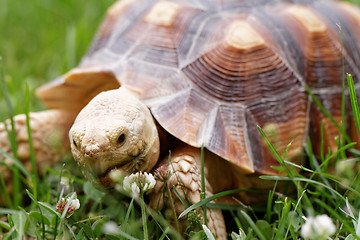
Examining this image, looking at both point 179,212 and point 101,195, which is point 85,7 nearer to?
point 101,195

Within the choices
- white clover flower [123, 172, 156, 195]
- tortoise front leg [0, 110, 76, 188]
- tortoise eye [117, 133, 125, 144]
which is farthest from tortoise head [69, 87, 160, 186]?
tortoise front leg [0, 110, 76, 188]

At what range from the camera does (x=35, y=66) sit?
356 cm

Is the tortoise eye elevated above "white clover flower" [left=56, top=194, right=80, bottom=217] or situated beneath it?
elevated above

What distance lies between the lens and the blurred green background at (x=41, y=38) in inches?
128

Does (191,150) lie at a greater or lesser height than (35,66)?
greater

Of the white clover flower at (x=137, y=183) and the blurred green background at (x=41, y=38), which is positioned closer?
the white clover flower at (x=137, y=183)

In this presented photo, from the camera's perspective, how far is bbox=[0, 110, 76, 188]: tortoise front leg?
7.16 ft

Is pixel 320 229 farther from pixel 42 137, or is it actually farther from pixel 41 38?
pixel 41 38

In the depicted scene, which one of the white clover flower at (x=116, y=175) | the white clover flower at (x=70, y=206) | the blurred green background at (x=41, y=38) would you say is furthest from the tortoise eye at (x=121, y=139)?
the blurred green background at (x=41, y=38)

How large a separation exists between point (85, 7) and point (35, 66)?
1118 millimetres

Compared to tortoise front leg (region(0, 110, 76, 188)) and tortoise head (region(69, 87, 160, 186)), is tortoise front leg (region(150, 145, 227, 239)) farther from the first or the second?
tortoise front leg (region(0, 110, 76, 188))

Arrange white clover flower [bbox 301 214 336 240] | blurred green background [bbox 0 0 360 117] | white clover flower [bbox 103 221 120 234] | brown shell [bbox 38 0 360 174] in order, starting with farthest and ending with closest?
1. blurred green background [bbox 0 0 360 117]
2. brown shell [bbox 38 0 360 174]
3. white clover flower [bbox 103 221 120 234]
4. white clover flower [bbox 301 214 336 240]

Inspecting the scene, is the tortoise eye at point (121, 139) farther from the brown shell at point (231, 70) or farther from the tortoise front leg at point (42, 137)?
the tortoise front leg at point (42, 137)

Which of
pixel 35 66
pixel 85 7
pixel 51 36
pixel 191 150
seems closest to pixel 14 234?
pixel 191 150
